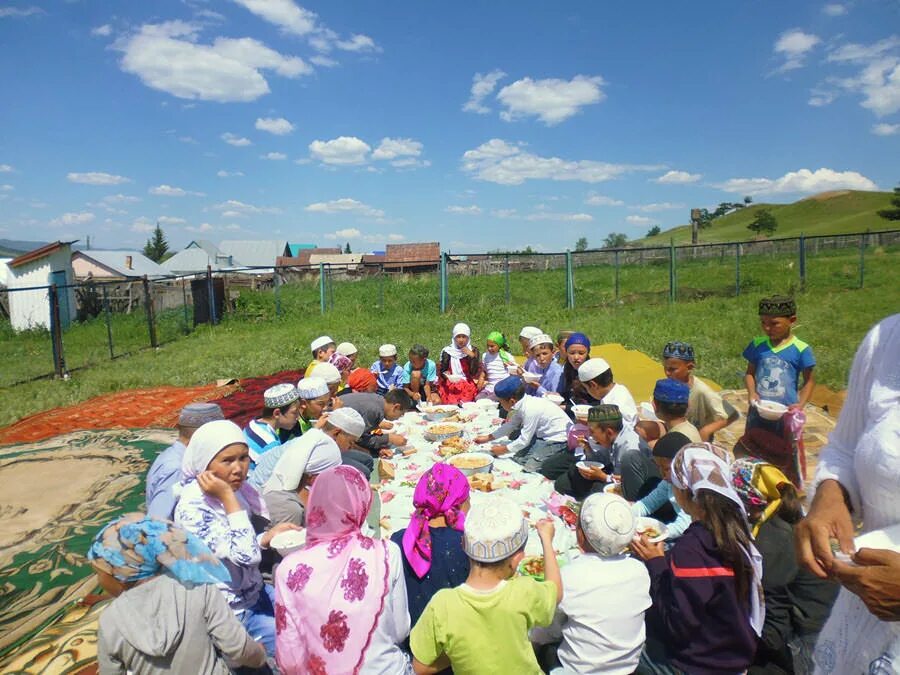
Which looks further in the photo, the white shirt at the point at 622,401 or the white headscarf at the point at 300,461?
the white shirt at the point at 622,401

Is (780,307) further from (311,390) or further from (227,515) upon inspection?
(227,515)

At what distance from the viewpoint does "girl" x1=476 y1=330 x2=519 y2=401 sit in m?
7.00

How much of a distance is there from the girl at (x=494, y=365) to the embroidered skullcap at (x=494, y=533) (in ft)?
16.2

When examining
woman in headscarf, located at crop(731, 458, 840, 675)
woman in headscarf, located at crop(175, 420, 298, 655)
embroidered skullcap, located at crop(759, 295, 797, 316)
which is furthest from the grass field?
woman in headscarf, located at crop(175, 420, 298, 655)

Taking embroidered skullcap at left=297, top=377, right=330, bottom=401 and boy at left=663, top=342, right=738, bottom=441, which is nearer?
boy at left=663, top=342, right=738, bottom=441

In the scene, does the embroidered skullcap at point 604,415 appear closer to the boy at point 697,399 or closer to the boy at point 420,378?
the boy at point 697,399

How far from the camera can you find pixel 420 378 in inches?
274

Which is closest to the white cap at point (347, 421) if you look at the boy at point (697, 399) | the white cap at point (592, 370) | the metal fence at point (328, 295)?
the white cap at point (592, 370)

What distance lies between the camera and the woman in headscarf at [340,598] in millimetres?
1880


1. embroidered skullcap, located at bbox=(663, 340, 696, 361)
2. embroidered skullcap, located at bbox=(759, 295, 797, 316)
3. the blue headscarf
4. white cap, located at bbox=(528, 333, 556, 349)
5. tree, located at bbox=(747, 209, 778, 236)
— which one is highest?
tree, located at bbox=(747, 209, 778, 236)

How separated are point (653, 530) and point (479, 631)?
128 cm

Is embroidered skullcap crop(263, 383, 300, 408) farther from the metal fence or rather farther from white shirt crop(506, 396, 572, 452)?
the metal fence

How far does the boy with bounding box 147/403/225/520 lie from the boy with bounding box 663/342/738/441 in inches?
127

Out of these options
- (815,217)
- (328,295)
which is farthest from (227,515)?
(815,217)
